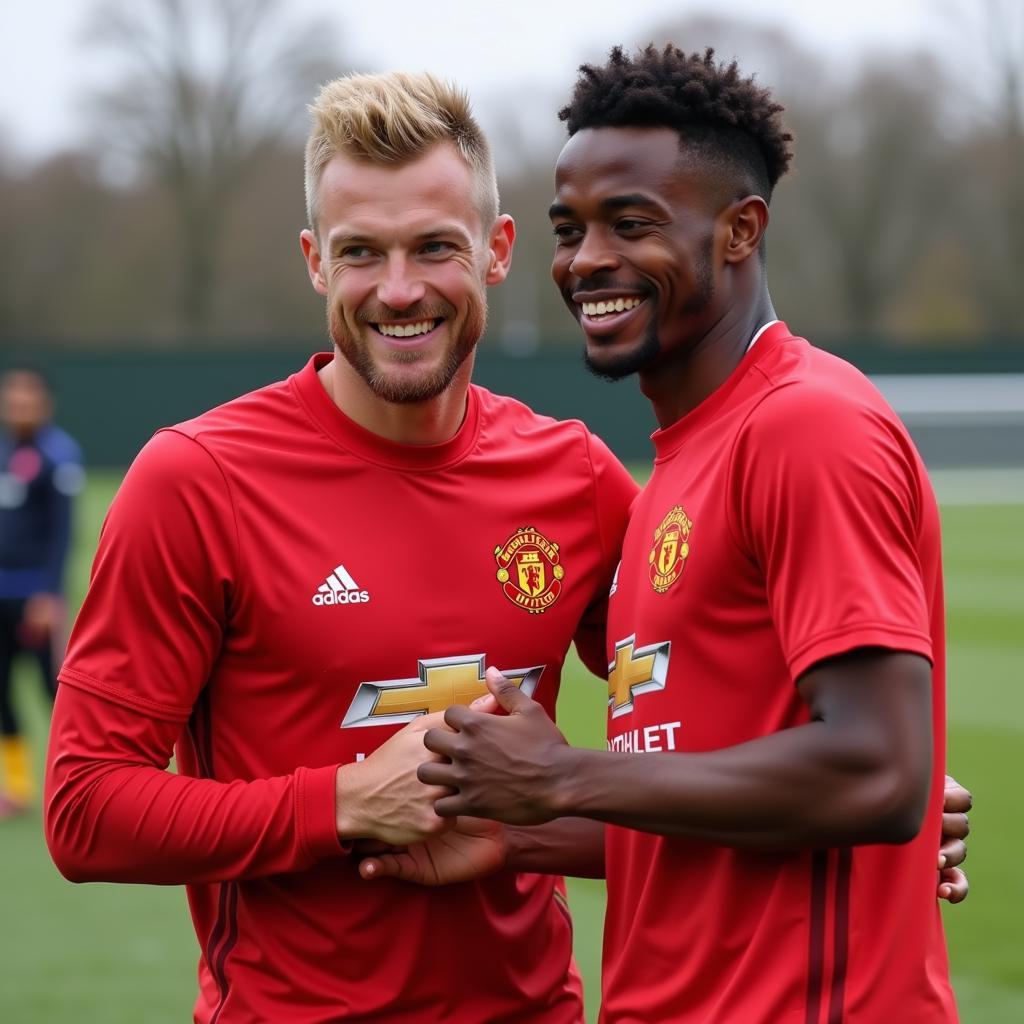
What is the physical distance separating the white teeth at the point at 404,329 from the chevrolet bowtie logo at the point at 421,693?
60 centimetres

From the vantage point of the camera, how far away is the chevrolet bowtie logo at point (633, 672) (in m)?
2.50

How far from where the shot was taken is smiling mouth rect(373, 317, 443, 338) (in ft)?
9.46

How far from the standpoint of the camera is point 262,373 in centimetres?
2847

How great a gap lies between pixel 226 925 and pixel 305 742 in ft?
1.24

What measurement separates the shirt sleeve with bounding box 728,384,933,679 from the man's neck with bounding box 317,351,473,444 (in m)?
0.88

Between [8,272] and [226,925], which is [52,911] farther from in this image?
[8,272]

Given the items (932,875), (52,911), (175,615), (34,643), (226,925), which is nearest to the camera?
(932,875)

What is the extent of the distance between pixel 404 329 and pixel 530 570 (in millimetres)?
516

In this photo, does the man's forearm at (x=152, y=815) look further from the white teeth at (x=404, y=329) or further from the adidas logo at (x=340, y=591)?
the white teeth at (x=404, y=329)

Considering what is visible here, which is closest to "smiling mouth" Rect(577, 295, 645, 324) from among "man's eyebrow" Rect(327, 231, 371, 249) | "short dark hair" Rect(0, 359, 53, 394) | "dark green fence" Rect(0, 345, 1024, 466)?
"man's eyebrow" Rect(327, 231, 371, 249)

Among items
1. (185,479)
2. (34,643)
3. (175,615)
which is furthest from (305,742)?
(34,643)

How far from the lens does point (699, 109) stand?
103 inches

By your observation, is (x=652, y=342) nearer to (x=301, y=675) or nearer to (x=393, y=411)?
(x=393, y=411)

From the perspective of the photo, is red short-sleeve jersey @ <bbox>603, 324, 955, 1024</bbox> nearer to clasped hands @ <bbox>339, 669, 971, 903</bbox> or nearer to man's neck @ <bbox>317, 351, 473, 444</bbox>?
clasped hands @ <bbox>339, 669, 971, 903</bbox>
